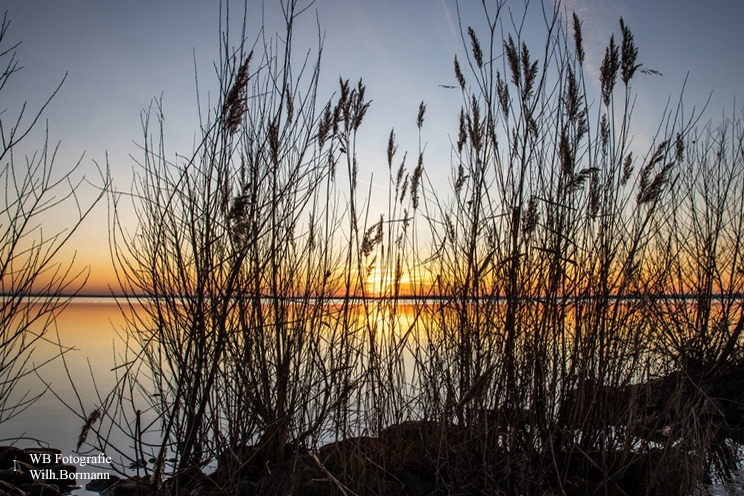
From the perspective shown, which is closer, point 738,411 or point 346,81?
point 346,81

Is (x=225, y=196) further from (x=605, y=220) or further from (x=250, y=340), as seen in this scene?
(x=605, y=220)

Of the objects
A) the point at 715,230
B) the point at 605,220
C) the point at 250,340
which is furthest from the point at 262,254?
the point at 715,230

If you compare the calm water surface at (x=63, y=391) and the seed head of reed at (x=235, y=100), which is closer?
the seed head of reed at (x=235, y=100)

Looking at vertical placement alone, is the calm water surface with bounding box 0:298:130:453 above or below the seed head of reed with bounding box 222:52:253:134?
below

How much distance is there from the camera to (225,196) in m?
1.70

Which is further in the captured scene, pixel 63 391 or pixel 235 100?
pixel 63 391

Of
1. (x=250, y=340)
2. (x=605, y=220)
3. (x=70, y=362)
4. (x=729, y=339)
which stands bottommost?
(x=70, y=362)

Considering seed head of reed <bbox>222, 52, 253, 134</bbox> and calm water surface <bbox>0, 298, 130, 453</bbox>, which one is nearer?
seed head of reed <bbox>222, 52, 253, 134</bbox>

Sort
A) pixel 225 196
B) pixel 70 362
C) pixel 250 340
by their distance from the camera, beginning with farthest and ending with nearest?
pixel 70 362 < pixel 250 340 < pixel 225 196

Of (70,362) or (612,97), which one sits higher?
(612,97)

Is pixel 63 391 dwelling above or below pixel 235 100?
below

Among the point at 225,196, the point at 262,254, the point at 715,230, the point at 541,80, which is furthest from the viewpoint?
the point at 715,230

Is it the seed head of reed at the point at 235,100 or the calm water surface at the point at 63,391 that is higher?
the seed head of reed at the point at 235,100

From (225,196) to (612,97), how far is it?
1.62 m
